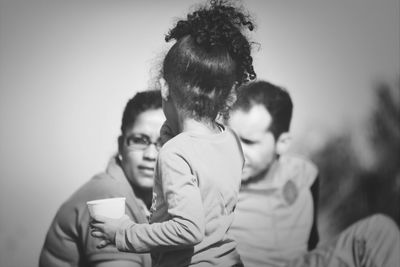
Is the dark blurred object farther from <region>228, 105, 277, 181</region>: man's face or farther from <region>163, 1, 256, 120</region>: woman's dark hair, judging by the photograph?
<region>163, 1, 256, 120</region>: woman's dark hair

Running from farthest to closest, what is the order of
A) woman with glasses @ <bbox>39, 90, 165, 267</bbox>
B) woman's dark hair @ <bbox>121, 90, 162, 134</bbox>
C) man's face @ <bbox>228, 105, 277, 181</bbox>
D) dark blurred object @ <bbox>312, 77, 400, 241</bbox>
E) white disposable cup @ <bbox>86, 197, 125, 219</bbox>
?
dark blurred object @ <bbox>312, 77, 400, 241</bbox> < man's face @ <bbox>228, 105, 277, 181</bbox> < woman's dark hair @ <bbox>121, 90, 162, 134</bbox> < woman with glasses @ <bbox>39, 90, 165, 267</bbox> < white disposable cup @ <bbox>86, 197, 125, 219</bbox>

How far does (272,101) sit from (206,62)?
34.1 inches

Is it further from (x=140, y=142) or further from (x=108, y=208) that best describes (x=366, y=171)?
(x=108, y=208)

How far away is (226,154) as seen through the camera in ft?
4.42

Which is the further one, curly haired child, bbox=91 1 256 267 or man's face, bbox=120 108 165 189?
man's face, bbox=120 108 165 189

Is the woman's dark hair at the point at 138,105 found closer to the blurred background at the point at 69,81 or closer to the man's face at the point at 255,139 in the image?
the blurred background at the point at 69,81

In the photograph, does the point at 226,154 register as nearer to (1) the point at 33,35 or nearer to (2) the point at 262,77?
(2) the point at 262,77

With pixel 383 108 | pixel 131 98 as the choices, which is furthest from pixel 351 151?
pixel 131 98

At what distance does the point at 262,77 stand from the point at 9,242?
3.57 feet

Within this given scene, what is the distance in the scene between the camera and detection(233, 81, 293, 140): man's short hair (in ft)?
7.00

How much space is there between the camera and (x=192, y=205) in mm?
1186

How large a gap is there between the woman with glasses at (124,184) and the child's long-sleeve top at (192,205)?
1.87 feet

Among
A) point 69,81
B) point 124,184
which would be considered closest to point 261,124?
point 124,184

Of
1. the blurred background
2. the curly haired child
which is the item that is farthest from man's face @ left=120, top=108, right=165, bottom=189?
the curly haired child
